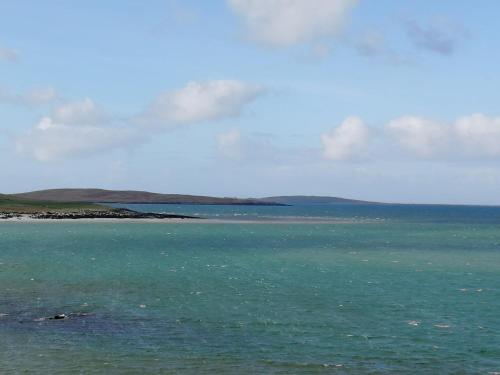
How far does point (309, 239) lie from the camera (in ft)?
363

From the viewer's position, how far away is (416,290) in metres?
47.8

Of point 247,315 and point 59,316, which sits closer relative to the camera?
point 59,316

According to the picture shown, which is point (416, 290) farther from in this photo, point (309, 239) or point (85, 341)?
point (309, 239)

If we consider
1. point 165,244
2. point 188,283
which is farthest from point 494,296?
point 165,244

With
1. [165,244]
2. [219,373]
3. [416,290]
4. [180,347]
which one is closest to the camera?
[219,373]

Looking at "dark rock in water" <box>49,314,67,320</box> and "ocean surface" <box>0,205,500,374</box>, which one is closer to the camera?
"ocean surface" <box>0,205,500,374</box>

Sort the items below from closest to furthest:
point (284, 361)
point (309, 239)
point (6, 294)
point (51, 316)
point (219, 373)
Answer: point (219, 373)
point (284, 361)
point (51, 316)
point (6, 294)
point (309, 239)

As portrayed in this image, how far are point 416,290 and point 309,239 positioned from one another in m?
62.9

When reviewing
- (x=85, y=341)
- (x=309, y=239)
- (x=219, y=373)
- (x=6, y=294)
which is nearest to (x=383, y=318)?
(x=219, y=373)

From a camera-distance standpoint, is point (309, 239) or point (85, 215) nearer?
point (309, 239)

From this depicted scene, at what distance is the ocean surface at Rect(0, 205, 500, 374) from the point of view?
27.0 meters

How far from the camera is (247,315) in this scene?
37000 mm

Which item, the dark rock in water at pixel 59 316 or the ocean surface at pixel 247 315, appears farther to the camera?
the dark rock in water at pixel 59 316

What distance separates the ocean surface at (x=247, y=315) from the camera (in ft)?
88.7
